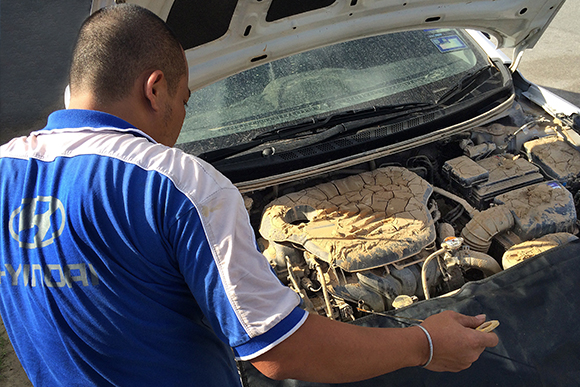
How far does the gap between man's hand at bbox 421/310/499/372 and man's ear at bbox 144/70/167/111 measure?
33.7 inches

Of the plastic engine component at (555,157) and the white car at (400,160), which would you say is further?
the plastic engine component at (555,157)

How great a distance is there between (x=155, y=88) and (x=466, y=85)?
75.4 inches

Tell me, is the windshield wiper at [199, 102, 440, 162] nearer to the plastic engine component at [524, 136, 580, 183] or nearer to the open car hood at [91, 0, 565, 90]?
the open car hood at [91, 0, 565, 90]

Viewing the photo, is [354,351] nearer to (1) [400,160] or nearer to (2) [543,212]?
(2) [543,212]

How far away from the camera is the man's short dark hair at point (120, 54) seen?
3.67ft

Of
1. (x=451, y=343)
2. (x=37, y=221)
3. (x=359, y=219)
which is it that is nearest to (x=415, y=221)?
(x=359, y=219)

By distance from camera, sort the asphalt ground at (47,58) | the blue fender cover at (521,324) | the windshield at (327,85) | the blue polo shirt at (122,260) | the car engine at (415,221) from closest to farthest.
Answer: the blue polo shirt at (122,260)
the blue fender cover at (521,324)
the car engine at (415,221)
the windshield at (327,85)
the asphalt ground at (47,58)

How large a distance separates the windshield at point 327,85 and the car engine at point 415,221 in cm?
33

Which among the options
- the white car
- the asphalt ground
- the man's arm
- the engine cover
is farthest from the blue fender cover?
the asphalt ground

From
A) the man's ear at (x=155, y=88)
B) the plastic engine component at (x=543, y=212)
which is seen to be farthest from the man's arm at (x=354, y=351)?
the plastic engine component at (x=543, y=212)

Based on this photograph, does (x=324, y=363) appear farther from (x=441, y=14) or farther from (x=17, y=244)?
(x=441, y=14)

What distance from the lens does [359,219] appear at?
6.40 ft

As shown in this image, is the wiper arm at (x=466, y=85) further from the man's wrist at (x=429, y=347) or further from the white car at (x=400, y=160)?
the man's wrist at (x=429, y=347)

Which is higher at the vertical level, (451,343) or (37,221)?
(37,221)
